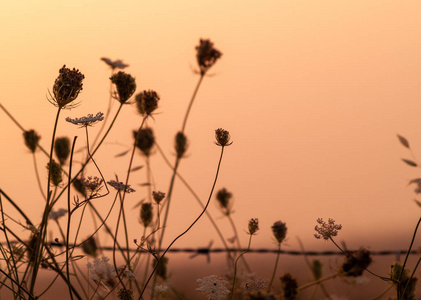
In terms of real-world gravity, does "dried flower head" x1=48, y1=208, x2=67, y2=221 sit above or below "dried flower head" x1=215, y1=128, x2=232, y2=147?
below

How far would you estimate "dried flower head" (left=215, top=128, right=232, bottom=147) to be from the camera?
150cm

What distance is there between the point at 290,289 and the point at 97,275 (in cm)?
42

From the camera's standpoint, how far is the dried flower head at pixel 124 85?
156 cm

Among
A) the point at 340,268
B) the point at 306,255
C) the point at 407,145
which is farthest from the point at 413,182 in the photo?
the point at 306,255

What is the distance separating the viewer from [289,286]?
48.5 inches

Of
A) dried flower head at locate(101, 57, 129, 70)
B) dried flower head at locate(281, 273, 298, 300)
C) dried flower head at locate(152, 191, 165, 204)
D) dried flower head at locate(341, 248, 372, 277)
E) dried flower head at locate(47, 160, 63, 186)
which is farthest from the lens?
dried flower head at locate(101, 57, 129, 70)

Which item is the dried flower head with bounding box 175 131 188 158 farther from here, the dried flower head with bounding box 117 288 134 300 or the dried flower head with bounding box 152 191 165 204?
the dried flower head with bounding box 117 288 134 300

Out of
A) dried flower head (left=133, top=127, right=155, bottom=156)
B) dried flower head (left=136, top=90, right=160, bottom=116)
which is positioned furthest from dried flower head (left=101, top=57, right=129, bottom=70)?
dried flower head (left=133, top=127, right=155, bottom=156)

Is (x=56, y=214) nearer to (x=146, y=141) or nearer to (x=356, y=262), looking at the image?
(x=146, y=141)

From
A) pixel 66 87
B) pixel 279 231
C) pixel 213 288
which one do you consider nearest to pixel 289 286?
pixel 213 288

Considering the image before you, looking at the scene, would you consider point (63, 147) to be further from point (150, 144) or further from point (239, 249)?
point (239, 249)

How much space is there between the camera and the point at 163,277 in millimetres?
2135

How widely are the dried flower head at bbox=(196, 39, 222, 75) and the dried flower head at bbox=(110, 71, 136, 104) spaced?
1.75 ft

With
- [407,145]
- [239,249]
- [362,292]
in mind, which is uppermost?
[407,145]
